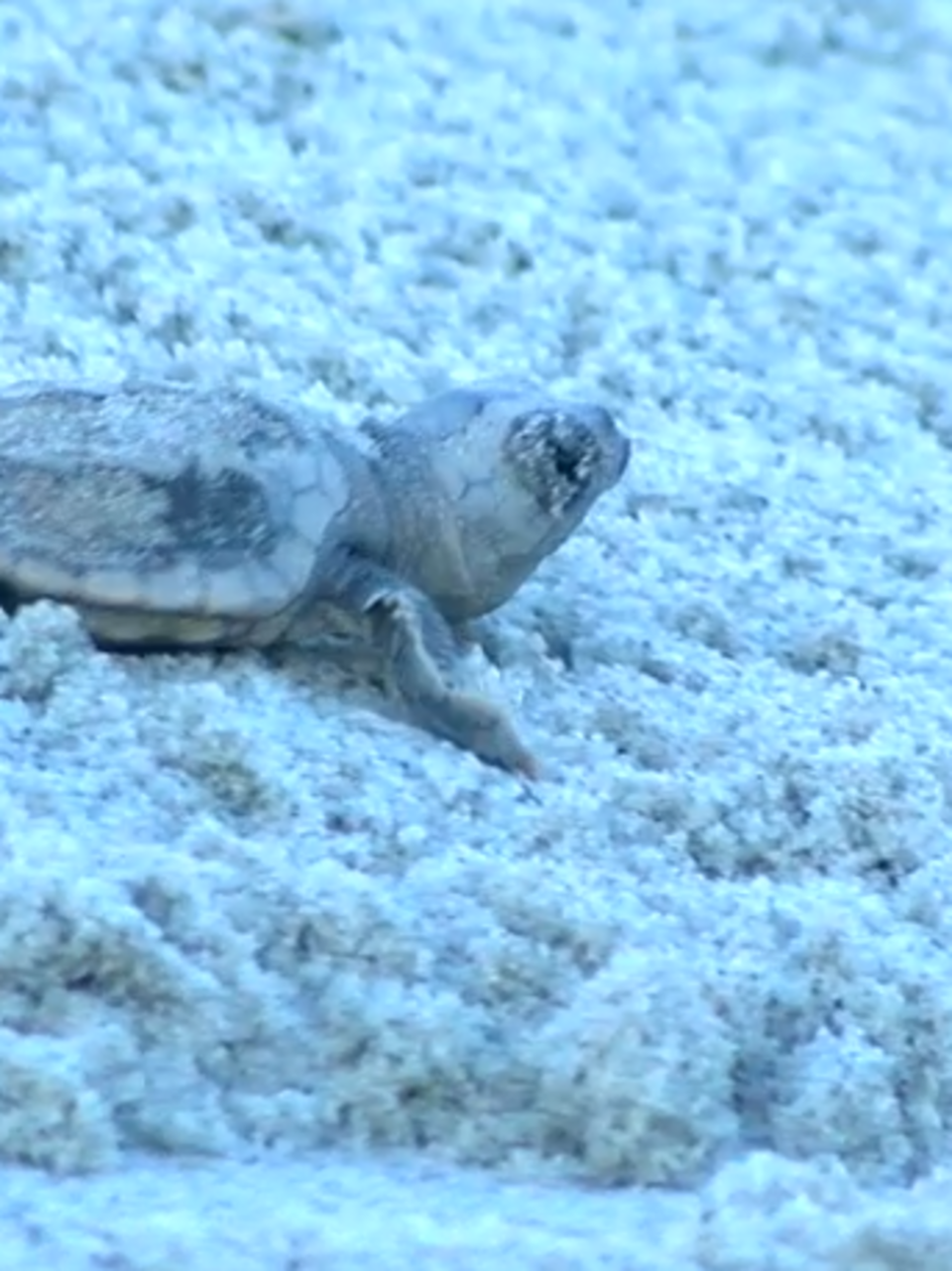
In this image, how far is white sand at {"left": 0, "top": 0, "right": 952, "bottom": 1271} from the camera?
1.39 metres

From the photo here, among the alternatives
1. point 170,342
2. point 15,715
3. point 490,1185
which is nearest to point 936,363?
point 170,342

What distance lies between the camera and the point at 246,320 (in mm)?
2307

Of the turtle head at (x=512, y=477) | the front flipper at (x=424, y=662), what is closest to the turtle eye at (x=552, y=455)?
the turtle head at (x=512, y=477)

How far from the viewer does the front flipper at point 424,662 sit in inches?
68.1

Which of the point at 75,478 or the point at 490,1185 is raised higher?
the point at 75,478

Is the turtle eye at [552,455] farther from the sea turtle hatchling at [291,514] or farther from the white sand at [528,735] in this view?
the white sand at [528,735]

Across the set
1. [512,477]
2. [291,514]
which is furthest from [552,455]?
[291,514]

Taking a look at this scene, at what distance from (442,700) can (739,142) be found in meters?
1.27

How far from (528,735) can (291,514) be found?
18cm

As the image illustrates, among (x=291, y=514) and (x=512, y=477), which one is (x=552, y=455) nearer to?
(x=512, y=477)

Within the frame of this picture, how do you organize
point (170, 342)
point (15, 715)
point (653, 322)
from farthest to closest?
1. point (653, 322)
2. point (170, 342)
3. point (15, 715)

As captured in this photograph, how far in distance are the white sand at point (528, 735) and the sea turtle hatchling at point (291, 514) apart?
0.03m

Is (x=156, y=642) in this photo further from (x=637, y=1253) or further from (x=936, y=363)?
(x=936, y=363)

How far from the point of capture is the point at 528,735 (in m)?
1.79
